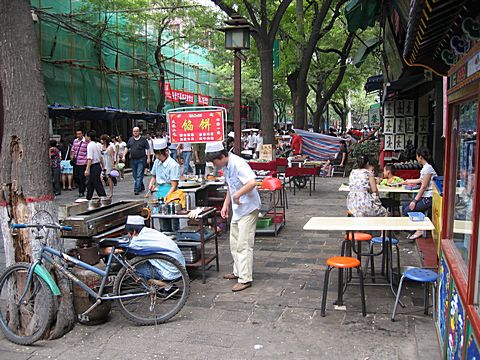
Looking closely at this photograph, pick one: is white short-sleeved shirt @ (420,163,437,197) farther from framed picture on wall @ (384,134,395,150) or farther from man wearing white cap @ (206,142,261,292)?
framed picture on wall @ (384,134,395,150)

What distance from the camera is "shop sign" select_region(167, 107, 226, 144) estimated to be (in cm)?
888

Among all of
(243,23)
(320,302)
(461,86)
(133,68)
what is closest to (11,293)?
(320,302)

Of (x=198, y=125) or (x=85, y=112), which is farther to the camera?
(x=85, y=112)

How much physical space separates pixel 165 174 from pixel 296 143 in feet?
37.1

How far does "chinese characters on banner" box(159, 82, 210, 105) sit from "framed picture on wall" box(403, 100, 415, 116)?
52.6ft

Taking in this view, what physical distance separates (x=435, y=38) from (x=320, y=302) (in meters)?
2.99

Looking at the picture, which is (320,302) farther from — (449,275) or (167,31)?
(167,31)

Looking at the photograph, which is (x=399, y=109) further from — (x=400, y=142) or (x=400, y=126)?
(x=400, y=142)

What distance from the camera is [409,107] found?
1507 cm

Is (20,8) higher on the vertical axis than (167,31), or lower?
lower

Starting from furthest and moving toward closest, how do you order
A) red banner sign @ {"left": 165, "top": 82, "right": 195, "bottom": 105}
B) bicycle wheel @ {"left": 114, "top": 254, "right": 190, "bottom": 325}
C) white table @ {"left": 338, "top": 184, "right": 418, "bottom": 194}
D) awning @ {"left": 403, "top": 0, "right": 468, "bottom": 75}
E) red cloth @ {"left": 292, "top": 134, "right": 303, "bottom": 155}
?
red banner sign @ {"left": 165, "top": 82, "right": 195, "bottom": 105} → red cloth @ {"left": 292, "top": 134, "right": 303, "bottom": 155} → white table @ {"left": 338, "top": 184, "right": 418, "bottom": 194} → bicycle wheel @ {"left": 114, "top": 254, "right": 190, "bottom": 325} → awning @ {"left": 403, "top": 0, "right": 468, "bottom": 75}

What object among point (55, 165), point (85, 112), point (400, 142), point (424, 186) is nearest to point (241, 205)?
point (424, 186)

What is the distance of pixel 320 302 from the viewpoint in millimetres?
5539

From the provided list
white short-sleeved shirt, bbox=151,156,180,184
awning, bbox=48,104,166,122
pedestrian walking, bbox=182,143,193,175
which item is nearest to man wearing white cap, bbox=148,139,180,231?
white short-sleeved shirt, bbox=151,156,180,184
